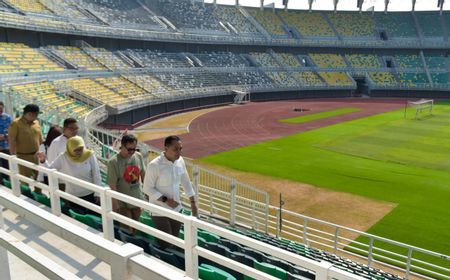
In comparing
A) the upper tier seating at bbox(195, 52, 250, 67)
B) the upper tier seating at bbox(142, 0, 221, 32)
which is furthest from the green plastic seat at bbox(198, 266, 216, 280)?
the upper tier seating at bbox(142, 0, 221, 32)

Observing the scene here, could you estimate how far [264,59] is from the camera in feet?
225

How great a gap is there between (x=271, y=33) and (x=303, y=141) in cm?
4541

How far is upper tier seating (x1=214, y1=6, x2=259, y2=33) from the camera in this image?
2739 inches

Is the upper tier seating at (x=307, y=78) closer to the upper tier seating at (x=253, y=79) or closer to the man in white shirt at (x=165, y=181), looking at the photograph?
the upper tier seating at (x=253, y=79)

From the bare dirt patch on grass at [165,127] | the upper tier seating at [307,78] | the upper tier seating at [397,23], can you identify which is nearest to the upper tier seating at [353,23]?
the upper tier seating at [397,23]

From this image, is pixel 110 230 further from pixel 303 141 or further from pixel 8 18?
pixel 8 18

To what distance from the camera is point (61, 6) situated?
1821 inches

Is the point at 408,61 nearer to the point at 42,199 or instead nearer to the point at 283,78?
the point at 283,78

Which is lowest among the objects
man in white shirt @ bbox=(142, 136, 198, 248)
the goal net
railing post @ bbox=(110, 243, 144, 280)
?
the goal net

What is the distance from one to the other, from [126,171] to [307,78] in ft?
215

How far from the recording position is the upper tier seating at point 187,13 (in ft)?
204

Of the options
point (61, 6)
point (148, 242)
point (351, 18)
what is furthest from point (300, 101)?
point (148, 242)

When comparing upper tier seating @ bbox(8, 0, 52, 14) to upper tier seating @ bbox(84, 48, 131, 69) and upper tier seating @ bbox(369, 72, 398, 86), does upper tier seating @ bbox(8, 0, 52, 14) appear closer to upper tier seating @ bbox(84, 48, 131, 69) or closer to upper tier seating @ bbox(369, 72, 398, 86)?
upper tier seating @ bbox(84, 48, 131, 69)

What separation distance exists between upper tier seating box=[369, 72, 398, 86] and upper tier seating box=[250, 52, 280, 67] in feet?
60.9
